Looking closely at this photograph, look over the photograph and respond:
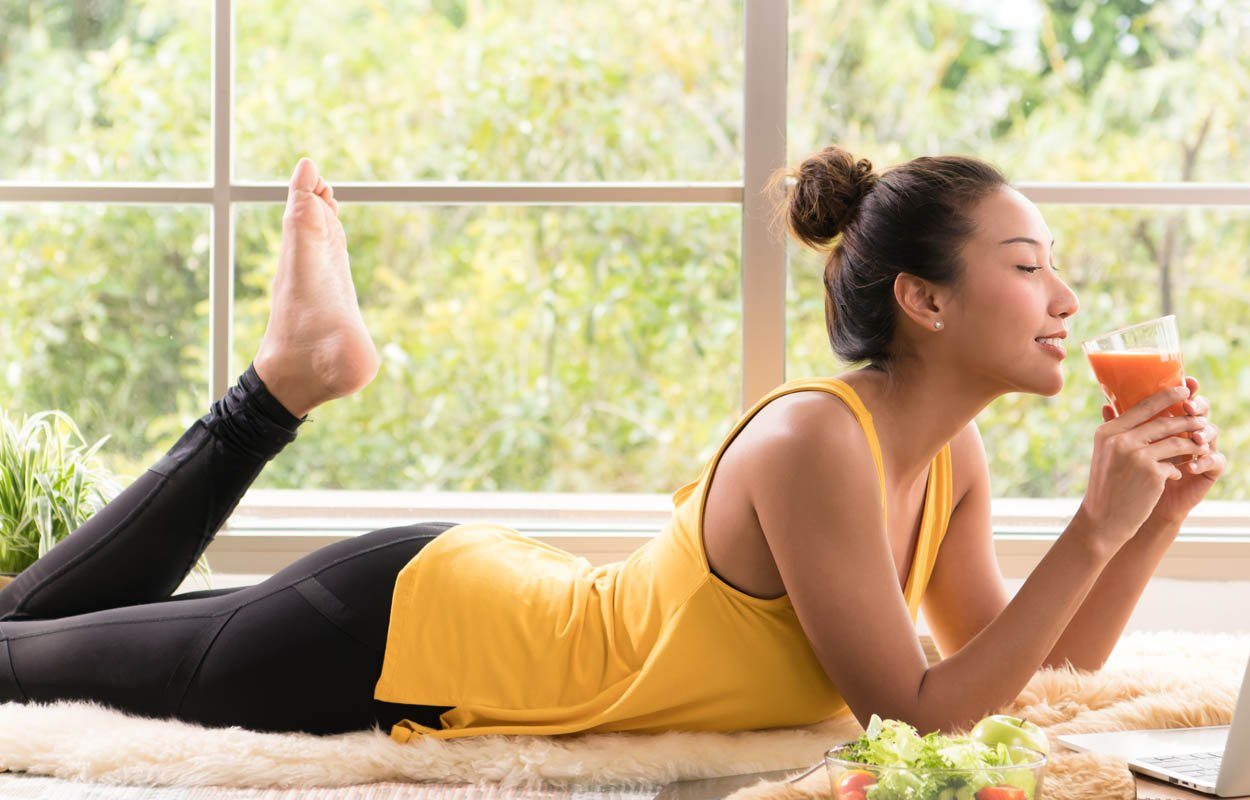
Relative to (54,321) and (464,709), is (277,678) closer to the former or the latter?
(464,709)

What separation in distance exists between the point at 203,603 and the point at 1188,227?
2.53 metres

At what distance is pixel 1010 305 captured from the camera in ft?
5.18

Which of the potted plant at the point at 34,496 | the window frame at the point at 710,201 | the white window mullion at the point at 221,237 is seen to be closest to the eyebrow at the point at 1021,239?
the window frame at the point at 710,201

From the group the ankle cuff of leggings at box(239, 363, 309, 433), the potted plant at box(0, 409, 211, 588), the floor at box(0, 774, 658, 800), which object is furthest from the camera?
the potted plant at box(0, 409, 211, 588)

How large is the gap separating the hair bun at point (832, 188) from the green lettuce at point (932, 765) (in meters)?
0.90

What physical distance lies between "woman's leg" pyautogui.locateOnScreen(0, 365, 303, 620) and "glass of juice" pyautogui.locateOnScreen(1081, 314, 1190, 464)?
1.24 m

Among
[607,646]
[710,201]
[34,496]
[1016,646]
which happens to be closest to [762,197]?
[710,201]

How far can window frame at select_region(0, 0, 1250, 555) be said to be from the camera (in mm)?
2607

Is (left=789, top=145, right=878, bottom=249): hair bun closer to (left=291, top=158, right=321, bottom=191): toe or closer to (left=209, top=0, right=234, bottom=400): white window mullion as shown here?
(left=291, top=158, right=321, bottom=191): toe

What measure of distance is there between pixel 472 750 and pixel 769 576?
45 centimetres

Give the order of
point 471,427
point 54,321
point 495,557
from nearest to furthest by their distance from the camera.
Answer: point 495,557 → point 54,321 → point 471,427

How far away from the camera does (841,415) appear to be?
1556mm

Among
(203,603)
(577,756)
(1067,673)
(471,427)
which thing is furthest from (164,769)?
(471,427)

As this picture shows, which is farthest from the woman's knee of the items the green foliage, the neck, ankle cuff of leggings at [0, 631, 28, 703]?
the green foliage
